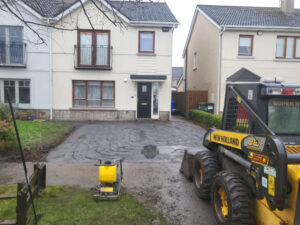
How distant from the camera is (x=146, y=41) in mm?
14891

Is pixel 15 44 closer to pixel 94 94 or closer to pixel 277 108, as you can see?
pixel 94 94

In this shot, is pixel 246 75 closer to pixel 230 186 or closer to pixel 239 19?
pixel 239 19

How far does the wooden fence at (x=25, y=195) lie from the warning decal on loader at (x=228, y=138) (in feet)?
9.86

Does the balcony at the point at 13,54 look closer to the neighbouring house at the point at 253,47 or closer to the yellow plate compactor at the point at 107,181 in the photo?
the neighbouring house at the point at 253,47

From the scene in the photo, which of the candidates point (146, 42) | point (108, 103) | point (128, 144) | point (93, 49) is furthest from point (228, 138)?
point (93, 49)

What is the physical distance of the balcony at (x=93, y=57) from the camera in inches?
569

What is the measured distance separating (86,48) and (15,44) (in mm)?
4300

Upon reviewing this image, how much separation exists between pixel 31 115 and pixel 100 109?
13.9 feet

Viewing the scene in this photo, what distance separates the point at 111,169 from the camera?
4270 mm

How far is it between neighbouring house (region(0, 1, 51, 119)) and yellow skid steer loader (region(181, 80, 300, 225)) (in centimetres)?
1337

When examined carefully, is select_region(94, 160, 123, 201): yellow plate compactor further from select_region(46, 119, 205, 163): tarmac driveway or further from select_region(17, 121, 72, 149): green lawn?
select_region(17, 121, 72, 149): green lawn

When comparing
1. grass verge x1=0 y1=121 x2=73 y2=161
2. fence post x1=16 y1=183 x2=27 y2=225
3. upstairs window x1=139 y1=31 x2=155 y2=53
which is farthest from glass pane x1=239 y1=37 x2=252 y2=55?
fence post x1=16 y1=183 x2=27 y2=225

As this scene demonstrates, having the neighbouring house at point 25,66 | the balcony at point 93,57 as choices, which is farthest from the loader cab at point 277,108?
the neighbouring house at point 25,66

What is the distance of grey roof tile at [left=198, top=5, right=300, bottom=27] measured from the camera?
1518cm
